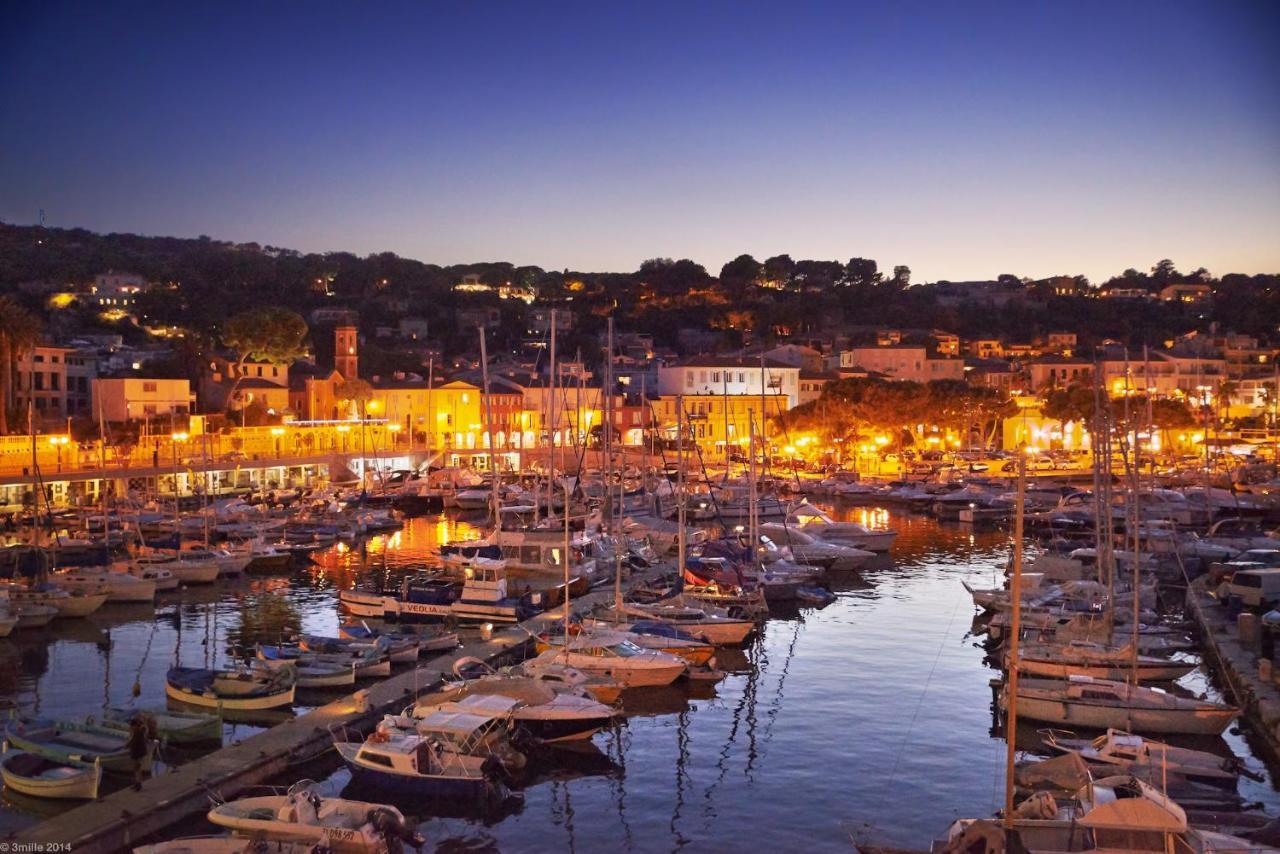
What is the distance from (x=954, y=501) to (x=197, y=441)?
42.3m

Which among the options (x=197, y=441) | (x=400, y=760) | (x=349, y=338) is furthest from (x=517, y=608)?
(x=349, y=338)

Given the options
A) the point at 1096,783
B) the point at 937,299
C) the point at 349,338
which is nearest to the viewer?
the point at 1096,783

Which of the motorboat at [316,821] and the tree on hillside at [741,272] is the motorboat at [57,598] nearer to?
the motorboat at [316,821]

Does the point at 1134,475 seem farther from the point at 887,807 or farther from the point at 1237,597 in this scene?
the point at 887,807

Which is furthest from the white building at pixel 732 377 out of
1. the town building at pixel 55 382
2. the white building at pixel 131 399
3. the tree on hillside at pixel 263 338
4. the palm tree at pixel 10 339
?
the palm tree at pixel 10 339

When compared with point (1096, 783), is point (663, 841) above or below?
below

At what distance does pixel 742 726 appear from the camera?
22.7 m

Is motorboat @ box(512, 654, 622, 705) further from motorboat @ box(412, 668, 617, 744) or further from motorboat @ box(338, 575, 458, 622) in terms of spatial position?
motorboat @ box(338, 575, 458, 622)

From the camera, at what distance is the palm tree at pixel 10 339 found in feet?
197

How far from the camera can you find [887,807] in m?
18.3

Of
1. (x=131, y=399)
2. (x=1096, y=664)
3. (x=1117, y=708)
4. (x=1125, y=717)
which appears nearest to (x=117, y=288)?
(x=131, y=399)

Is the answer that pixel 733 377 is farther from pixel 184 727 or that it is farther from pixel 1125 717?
pixel 184 727

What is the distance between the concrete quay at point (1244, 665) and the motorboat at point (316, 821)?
48.8 feet

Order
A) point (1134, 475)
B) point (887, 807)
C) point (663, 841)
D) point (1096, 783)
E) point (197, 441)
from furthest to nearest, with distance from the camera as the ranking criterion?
1. point (197, 441)
2. point (1134, 475)
3. point (887, 807)
4. point (663, 841)
5. point (1096, 783)
